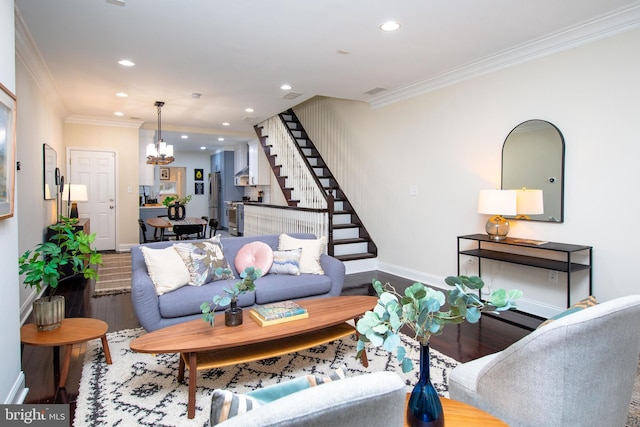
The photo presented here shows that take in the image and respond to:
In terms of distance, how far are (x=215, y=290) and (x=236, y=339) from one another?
1.02 metres

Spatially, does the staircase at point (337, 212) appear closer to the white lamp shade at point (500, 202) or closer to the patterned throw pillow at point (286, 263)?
the patterned throw pillow at point (286, 263)

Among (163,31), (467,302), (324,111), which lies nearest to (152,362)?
(467,302)

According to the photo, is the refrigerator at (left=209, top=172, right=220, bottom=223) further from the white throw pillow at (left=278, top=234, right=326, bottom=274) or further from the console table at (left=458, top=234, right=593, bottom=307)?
the console table at (left=458, top=234, right=593, bottom=307)

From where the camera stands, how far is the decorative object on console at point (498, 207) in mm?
3539

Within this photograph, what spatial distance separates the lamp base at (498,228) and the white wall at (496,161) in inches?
8.0

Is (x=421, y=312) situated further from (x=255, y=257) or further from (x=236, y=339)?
(x=255, y=257)

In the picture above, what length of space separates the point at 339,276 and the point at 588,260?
7.53 ft

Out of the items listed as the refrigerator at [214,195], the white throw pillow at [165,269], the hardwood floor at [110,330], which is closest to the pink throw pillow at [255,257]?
the white throw pillow at [165,269]

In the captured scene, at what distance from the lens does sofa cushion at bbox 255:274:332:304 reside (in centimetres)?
326

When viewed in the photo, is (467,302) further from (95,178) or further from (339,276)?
(95,178)

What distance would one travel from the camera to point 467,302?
1135mm

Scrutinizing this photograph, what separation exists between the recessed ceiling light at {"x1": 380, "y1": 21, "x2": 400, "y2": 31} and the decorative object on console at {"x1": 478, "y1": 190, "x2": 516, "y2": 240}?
5.93 ft

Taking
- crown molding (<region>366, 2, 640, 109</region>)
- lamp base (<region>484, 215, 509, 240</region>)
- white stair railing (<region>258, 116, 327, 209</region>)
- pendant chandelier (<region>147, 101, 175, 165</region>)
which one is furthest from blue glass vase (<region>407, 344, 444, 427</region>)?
pendant chandelier (<region>147, 101, 175, 165</region>)

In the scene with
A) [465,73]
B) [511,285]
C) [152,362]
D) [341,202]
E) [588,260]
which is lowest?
[152,362]
